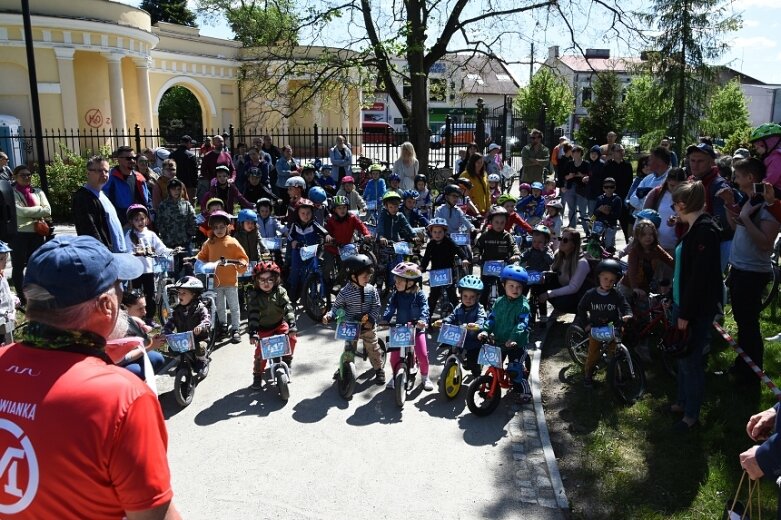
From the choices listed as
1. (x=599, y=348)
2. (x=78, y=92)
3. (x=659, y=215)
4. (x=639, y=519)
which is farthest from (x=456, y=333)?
(x=78, y=92)

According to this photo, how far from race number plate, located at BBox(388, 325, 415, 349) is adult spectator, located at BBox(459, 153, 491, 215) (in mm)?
5639

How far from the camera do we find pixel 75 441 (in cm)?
181

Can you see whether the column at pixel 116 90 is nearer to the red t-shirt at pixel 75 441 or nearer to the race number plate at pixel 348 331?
the race number plate at pixel 348 331

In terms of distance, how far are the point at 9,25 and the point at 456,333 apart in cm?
2144

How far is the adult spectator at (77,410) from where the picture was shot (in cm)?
182

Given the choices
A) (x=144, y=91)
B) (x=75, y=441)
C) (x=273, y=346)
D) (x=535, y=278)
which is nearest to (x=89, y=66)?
(x=144, y=91)

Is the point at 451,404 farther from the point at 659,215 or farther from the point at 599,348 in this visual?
the point at 659,215

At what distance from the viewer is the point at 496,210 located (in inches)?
338

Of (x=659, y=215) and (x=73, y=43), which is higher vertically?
(x=73, y=43)

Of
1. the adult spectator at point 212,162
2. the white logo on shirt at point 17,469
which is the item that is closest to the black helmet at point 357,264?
the white logo on shirt at point 17,469

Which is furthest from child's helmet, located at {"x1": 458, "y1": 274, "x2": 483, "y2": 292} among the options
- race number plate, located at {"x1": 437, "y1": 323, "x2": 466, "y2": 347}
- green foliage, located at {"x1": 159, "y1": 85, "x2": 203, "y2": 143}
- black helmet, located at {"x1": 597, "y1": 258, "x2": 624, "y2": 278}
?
green foliage, located at {"x1": 159, "y1": 85, "x2": 203, "y2": 143}

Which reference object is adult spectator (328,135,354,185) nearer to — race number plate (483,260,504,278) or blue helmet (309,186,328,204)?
blue helmet (309,186,328,204)

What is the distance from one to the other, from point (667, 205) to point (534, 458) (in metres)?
4.30

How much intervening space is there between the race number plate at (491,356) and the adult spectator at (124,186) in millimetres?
5671
